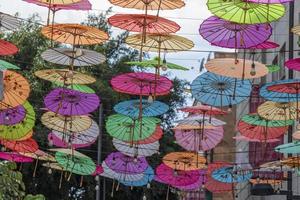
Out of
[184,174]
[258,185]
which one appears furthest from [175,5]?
[258,185]

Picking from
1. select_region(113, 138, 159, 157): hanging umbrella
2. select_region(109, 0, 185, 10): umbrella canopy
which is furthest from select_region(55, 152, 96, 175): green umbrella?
select_region(109, 0, 185, 10): umbrella canopy

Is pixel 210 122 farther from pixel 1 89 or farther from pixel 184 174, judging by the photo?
pixel 1 89

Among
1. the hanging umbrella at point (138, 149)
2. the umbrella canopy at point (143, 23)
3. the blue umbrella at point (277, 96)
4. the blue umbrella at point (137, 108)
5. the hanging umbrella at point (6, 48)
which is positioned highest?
the umbrella canopy at point (143, 23)

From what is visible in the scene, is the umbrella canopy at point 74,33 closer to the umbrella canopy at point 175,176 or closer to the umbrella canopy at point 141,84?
the umbrella canopy at point 141,84

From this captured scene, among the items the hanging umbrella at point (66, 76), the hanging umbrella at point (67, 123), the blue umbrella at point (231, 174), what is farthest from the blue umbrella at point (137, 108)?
the blue umbrella at point (231, 174)

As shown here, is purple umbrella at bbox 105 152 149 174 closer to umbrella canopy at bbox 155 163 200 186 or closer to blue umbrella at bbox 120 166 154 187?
blue umbrella at bbox 120 166 154 187

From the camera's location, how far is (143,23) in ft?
26.9

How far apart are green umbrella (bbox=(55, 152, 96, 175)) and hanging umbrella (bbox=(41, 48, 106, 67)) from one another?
2606 millimetres

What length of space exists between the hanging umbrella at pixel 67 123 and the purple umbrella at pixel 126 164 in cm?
144

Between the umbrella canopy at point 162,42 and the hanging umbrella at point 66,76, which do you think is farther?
the hanging umbrella at point 66,76

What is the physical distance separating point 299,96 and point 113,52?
41.0 feet

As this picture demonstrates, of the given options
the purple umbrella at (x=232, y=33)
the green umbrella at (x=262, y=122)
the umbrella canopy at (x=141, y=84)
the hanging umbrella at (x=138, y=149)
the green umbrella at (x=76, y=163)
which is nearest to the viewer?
the purple umbrella at (x=232, y=33)

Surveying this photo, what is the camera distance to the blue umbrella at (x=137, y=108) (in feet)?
33.1

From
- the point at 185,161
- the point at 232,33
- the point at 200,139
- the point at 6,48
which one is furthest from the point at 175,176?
the point at 6,48
